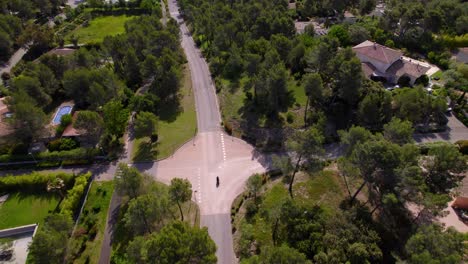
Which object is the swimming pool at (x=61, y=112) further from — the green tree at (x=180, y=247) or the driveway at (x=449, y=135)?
the driveway at (x=449, y=135)

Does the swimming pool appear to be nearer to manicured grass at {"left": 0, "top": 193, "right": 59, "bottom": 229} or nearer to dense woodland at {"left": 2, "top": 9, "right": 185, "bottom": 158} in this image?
dense woodland at {"left": 2, "top": 9, "right": 185, "bottom": 158}

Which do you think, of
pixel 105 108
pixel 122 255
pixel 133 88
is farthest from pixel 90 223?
pixel 133 88

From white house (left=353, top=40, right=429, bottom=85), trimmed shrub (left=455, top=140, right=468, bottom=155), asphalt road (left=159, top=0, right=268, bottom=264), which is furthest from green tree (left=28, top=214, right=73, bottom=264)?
white house (left=353, top=40, right=429, bottom=85)

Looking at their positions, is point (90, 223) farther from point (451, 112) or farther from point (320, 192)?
point (451, 112)

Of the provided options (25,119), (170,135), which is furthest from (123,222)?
(25,119)

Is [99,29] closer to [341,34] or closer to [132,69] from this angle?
[132,69]
